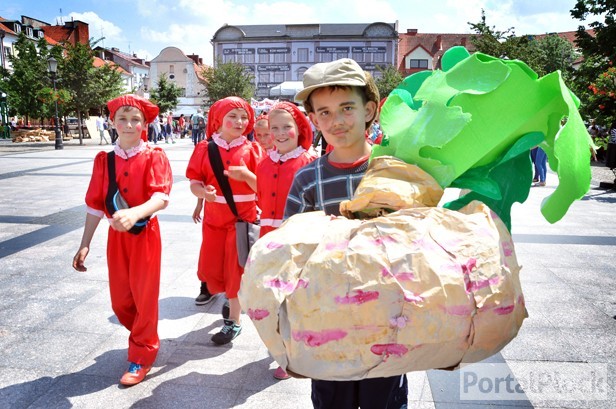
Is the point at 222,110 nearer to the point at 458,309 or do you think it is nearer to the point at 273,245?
the point at 273,245

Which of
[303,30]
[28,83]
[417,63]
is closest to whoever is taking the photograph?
[28,83]

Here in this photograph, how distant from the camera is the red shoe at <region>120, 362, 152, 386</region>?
2.79 meters

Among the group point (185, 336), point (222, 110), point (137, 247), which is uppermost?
point (222, 110)

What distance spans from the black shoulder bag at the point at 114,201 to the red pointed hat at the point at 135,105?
1.07 ft

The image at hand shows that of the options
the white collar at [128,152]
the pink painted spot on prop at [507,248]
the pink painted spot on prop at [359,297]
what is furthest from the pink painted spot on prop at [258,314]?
the white collar at [128,152]

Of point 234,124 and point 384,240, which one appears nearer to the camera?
point 384,240

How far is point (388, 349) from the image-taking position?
3.38 feet

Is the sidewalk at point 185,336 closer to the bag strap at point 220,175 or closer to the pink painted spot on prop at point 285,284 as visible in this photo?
the bag strap at point 220,175

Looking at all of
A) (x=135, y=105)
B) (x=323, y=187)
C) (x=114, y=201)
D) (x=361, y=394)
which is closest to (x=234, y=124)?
(x=135, y=105)

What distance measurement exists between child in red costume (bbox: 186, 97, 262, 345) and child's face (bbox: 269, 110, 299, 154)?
0.36m

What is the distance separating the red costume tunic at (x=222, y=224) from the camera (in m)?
3.46

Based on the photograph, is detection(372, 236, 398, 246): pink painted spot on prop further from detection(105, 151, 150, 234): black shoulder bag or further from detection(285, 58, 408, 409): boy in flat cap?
detection(105, 151, 150, 234): black shoulder bag

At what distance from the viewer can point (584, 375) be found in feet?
9.40

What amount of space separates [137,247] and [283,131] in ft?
3.73
